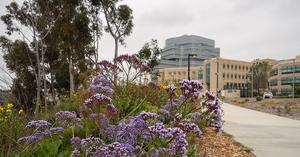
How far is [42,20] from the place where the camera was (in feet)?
69.4

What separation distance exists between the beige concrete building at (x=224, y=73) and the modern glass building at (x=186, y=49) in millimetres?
5815

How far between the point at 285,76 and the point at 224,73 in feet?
66.2

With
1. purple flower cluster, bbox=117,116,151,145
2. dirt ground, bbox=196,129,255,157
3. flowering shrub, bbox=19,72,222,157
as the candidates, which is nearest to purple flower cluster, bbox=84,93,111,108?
flowering shrub, bbox=19,72,222,157

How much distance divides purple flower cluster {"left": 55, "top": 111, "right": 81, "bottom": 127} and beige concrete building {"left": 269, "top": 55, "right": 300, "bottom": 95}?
84.9m

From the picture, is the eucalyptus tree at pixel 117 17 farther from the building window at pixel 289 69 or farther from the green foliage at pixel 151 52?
the building window at pixel 289 69

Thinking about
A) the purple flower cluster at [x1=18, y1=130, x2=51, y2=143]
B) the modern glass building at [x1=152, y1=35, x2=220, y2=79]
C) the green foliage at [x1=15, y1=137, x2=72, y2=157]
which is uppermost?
the modern glass building at [x1=152, y1=35, x2=220, y2=79]

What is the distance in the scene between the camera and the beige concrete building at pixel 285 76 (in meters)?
81.7

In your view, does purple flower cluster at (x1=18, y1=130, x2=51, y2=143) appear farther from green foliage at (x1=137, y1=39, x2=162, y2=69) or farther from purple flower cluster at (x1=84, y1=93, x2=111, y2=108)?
green foliage at (x1=137, y1=39, x2=162, y2=69)

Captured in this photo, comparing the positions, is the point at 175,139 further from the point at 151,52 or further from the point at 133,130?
the point at 151,52

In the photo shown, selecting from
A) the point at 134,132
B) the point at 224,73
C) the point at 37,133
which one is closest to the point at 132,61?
the point at 37,133

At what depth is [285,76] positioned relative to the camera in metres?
85.9

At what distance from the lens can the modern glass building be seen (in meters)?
86.2

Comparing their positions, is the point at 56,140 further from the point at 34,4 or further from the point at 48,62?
the point at 48,62

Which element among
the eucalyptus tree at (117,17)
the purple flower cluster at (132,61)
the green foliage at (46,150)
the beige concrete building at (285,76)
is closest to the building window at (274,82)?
the beige concrete building at (285,76)
